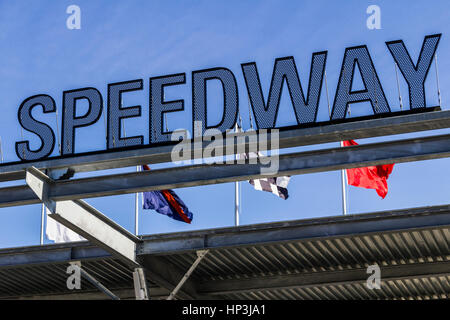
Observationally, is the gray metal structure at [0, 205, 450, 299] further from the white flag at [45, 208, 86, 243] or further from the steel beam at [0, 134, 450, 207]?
the steel beam at [0, 134, 450, 207]

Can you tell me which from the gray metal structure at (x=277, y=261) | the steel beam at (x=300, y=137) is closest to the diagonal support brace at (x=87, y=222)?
the steel beam at (x=300, y=137)

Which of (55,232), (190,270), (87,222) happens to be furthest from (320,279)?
(55,232)

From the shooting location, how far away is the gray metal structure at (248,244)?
51.0 ft

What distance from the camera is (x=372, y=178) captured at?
75.7 feet

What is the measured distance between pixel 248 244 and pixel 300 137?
5.82 m

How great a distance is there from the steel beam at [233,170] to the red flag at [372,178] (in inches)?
292

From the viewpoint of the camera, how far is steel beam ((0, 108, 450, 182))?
49.5ft

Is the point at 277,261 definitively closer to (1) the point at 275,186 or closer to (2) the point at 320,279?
(2) the point at 320,279

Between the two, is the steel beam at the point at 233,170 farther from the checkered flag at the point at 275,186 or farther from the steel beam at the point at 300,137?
the checkered flag at the point at 275,186

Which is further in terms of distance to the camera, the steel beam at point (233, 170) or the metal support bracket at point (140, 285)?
the metal support bracket at point (140, 285)

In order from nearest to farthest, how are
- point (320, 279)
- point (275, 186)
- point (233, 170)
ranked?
point (233, 170) < point (320, 279) < point (275, 186)
